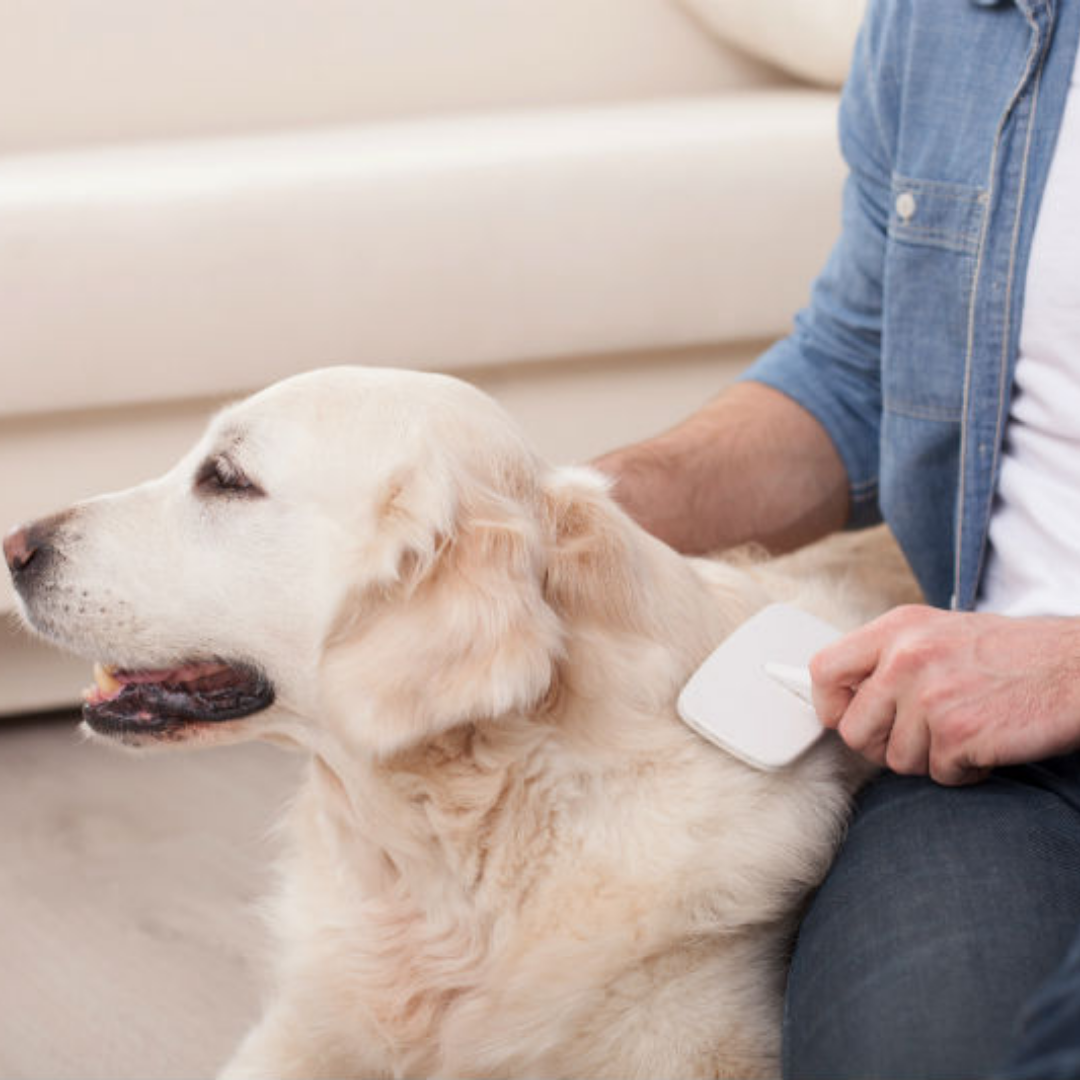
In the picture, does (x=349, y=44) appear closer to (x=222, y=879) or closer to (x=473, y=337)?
(x=473, y=337)

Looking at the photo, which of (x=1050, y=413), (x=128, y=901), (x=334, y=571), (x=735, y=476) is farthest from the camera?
(x=128, y=901)

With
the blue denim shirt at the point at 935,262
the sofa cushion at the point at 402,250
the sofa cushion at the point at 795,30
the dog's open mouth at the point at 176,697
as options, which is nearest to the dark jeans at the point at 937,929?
the blue denim shirt at the point at 935,262

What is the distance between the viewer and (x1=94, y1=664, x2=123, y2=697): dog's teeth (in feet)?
3.38

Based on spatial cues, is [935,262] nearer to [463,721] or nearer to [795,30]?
[463,721]

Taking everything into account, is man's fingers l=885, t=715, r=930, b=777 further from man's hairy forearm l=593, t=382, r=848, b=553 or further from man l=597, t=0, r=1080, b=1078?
man's hairy forearm l=593, t=382, r=848, b=553

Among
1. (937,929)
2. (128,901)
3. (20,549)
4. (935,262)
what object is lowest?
(128,901)

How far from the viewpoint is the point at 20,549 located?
1.03m

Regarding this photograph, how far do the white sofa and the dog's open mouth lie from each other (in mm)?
753

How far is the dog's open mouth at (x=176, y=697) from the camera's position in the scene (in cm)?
99

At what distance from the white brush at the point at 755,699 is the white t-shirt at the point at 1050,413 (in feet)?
0.55

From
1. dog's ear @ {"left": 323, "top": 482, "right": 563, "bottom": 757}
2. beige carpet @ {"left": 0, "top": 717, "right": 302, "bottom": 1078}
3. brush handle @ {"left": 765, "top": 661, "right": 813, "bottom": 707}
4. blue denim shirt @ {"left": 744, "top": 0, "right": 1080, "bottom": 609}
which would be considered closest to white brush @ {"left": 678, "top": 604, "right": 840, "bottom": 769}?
brush handle @ {"left": 765, "top": 661, "right": 813, "bottom": 707}

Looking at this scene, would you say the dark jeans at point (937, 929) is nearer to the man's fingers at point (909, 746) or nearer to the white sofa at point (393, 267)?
the man's fingers at point (909, 746)

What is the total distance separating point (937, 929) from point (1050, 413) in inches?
15.4

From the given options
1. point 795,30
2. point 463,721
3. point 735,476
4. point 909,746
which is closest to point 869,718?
point 909,746
